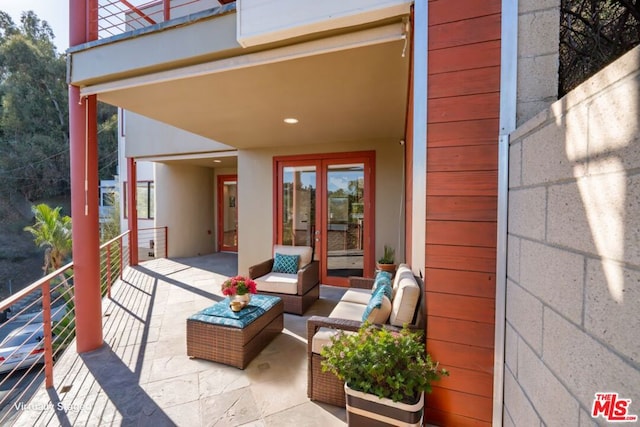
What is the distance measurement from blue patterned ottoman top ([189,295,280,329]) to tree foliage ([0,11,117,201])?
61.1 ft

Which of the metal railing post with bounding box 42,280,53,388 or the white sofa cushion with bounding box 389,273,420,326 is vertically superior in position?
the white sofa cushion with bounding box 389,273,420,326

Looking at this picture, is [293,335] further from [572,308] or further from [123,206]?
[123,206]

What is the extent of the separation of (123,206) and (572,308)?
34.5 feet

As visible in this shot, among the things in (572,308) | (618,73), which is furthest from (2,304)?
(618,73)

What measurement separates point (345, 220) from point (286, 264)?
1.43 metres

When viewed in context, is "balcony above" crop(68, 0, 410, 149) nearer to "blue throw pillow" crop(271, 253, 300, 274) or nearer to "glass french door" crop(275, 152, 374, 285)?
"glass french door" crop(275, 152, 374, 285)

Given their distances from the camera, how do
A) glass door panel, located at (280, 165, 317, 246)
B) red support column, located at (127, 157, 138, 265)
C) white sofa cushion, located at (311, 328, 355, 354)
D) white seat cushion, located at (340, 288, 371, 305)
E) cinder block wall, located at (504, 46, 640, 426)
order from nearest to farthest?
cinder block wall, located at (504, 46, 640, 426) < white sofa cushion, located at (311, 328, 355, 354) < white seat cushion, located at (340, 288, 371, 305) < glass door panel, located at (280, 165, 317, 246) < red support column, located at (127, 157, 138, 265)

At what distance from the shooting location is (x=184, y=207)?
8008 mm

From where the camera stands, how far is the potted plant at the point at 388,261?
4.12 metres

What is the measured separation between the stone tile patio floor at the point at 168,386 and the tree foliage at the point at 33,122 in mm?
18019

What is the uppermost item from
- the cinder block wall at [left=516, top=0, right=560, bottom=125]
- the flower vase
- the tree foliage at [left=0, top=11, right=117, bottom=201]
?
the tree foliage at [left=0, top=11, right=117, bottom=201]

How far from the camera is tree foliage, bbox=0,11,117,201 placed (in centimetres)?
1552

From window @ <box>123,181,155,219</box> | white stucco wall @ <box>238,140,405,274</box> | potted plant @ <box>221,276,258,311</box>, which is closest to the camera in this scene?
potted plant @ <box>221,276,258,311</box>

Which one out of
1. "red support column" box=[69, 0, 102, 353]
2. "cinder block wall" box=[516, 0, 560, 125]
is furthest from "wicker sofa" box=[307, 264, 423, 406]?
"red support column" box=[69, 0, 102, 353]
